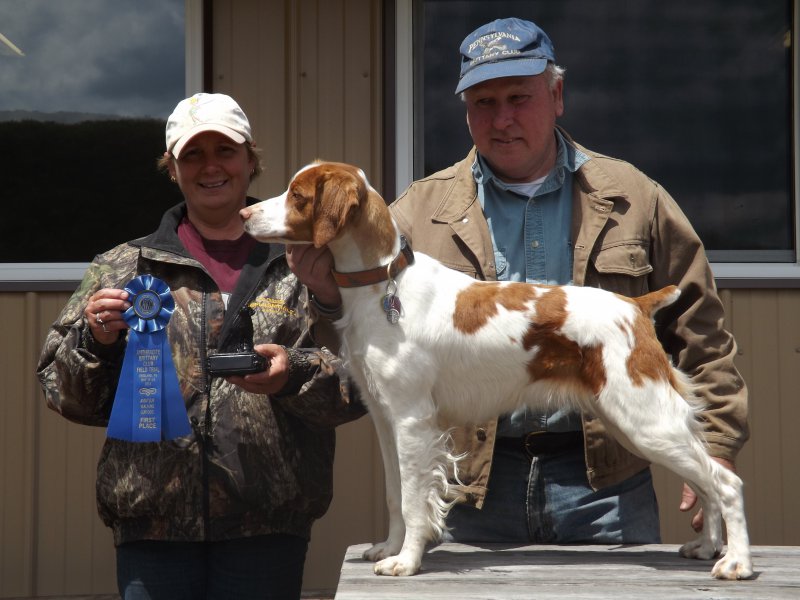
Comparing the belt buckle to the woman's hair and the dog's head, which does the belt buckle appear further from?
the woman's hair

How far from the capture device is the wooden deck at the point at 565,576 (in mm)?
2533

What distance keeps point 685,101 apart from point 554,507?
3.32 metres

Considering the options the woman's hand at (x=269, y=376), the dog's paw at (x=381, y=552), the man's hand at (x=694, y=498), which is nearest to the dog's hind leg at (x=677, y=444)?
the man's hand at (x=694, y=498)

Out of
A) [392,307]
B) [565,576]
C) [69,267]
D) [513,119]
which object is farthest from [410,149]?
[565,576]

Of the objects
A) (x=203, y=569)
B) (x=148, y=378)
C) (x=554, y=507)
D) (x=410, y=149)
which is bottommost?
(x=203, y=569)

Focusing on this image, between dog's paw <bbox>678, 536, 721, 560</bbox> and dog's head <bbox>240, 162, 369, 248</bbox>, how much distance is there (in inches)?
54.8

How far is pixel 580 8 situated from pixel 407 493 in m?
3.71

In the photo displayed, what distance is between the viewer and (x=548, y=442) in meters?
3.06

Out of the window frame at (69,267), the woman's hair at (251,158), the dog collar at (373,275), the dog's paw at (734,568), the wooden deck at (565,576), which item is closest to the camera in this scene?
the wooden deck at (565,576)

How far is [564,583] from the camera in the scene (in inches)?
104

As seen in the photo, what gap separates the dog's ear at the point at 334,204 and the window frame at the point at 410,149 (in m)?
2.75

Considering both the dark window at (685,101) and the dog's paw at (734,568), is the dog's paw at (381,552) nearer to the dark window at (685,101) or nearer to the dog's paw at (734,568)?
the dog's paw at (734,568)

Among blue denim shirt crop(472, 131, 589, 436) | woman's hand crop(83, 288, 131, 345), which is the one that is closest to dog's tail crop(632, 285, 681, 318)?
blue denim shirt crop(472, 131, 589, 436)

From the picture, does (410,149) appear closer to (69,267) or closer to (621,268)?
(69,267)
